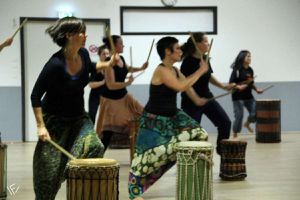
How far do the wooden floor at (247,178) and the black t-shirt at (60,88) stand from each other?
1509 mm

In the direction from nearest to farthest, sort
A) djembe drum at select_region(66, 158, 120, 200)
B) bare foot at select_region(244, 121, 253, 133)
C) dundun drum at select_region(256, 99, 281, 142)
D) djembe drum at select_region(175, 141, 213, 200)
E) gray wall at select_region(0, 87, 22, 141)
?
djembe drum at select_region(66, 158, 120, 200)
djembe drum at select_region(175, 141, 213, 200)
dundun drum at select_region(256, 99, 281, 142)
gray wall at select_region(0, 87, 22, 141)
bare foot at select_region(244, 121, 253, 133)

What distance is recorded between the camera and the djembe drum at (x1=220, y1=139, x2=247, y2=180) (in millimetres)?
6562

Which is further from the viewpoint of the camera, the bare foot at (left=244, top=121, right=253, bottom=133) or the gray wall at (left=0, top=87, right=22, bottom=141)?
the bare foot at (left=244, top=121, right=253, bottom=133)

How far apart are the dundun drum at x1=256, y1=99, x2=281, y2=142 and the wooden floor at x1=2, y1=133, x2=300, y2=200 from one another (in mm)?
747

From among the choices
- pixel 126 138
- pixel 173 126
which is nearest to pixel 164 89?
pixel 173 126

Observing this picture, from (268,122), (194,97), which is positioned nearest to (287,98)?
(268,122)

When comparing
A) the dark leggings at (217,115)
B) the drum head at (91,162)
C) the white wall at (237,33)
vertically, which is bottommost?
the drum head at (91,162)

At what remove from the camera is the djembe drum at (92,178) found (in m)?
3.90

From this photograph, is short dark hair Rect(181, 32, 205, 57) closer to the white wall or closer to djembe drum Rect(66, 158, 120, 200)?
djembe drum Rect(66, 158, 120, 200)

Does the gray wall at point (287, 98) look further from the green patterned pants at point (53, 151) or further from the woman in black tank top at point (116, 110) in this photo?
the green patterned pants at point (53, 151)

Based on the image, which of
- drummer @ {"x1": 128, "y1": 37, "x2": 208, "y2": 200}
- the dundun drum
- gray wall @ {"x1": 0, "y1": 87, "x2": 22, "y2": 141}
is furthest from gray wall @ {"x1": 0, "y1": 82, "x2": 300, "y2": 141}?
drummer @ {"x1": 128, "y1": 37, "x2": 208, "y2": 200}

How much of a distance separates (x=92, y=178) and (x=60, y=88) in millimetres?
726

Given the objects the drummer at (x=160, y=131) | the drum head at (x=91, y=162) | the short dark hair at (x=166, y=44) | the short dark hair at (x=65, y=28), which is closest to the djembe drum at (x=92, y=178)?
the drum head at (x=91, y=162)

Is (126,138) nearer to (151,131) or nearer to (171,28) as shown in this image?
(151,131)
